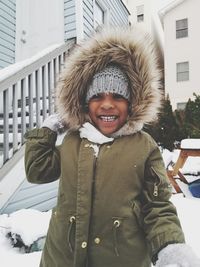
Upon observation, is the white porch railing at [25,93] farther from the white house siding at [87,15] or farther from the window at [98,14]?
the window at [98,14]

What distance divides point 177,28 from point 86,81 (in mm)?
16365

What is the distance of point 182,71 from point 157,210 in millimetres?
16059

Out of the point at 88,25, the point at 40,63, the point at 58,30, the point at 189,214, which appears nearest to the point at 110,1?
the point at 88,25

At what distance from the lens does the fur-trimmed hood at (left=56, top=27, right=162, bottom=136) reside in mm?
1545

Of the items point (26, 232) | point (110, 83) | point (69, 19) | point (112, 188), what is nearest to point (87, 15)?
point (69, 19)

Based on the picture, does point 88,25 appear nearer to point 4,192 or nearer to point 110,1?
point 110,1

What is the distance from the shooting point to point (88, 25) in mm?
7422

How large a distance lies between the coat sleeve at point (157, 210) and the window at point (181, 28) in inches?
645

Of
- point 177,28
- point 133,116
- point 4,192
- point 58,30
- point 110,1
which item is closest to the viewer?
point 133,116

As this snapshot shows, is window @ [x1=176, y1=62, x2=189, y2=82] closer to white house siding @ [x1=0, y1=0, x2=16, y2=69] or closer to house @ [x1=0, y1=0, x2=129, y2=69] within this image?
house @ [x1=0, y1=0, x2=129, y2=69]

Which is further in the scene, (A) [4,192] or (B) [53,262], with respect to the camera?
(A) [4,192]

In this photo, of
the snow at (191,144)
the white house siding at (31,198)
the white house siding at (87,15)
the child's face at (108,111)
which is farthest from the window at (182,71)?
the child's face at (108,111)

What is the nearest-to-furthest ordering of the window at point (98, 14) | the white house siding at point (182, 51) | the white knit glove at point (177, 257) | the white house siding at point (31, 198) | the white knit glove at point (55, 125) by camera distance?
the white knit glove at point (177, 257), the white knit glove at point (55, 125), the white house siding at point (31, 198), the window at point (98, 14), the white house siding at point (182, 51)

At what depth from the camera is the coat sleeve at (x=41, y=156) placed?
1533mm
